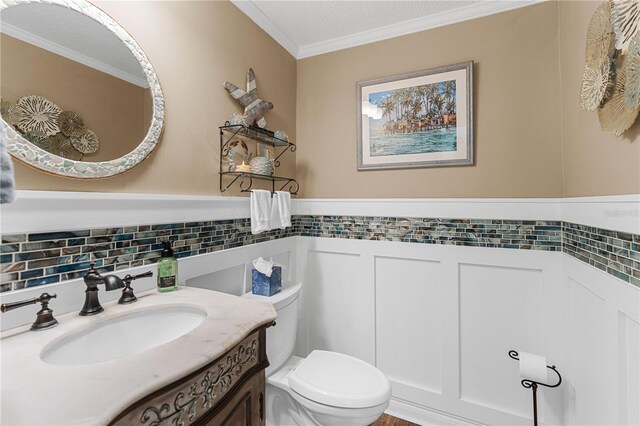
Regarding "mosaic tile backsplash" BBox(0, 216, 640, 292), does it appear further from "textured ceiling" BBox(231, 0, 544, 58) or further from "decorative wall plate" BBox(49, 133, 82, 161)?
"textured ceiling" BBox(231, 0, 544, 58)

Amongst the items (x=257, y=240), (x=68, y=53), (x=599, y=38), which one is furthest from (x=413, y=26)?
(x=68, y=53)

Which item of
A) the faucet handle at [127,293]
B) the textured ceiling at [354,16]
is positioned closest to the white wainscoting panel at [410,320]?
the faucet handle at [127,293]

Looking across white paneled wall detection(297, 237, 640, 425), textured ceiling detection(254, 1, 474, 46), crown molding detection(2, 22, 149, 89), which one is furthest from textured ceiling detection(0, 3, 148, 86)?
white paneled wall detection(297, 237, 640, 425)

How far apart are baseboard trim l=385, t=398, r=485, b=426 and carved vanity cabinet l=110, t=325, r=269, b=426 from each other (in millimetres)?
1197

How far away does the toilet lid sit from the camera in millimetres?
1205

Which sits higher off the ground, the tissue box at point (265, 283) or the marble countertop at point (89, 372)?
the marble countertop at point (89, 372)

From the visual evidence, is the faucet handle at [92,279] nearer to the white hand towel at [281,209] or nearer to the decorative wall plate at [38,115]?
the decorative wall plate at [38,115]

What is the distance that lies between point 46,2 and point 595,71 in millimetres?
1811

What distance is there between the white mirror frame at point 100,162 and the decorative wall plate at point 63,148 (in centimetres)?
1

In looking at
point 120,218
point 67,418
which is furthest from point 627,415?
point 120,218

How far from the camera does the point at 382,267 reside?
1830 millimetres

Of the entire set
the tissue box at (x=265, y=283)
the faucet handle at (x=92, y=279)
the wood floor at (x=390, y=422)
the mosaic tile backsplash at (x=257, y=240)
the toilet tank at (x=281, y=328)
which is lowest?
the wood floor at (x=390, y=422)

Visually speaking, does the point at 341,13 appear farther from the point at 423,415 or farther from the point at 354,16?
the point at 423,415

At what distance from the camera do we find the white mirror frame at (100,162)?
79cm
